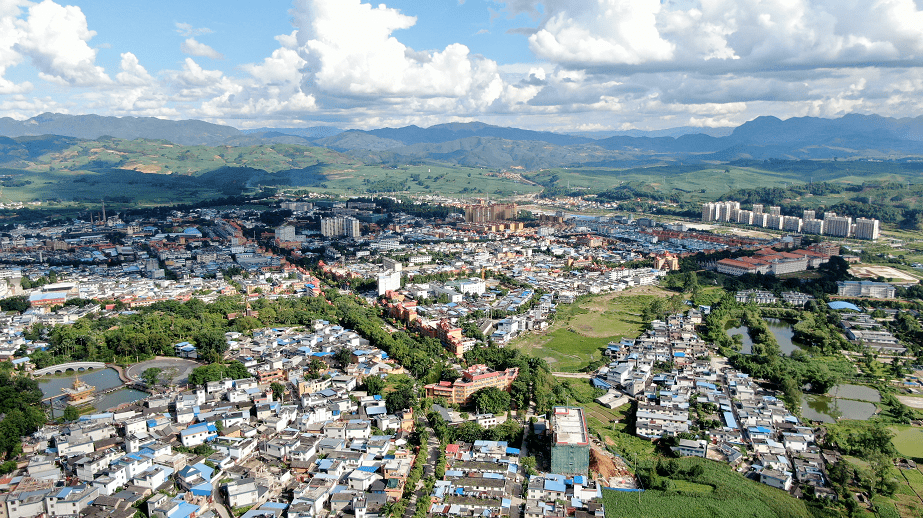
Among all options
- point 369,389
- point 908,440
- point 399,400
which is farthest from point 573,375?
point 908,440

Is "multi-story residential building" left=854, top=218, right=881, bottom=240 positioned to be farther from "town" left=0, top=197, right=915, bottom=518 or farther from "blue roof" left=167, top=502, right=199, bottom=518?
"blue roof" left=167, top=502, right=199, bottom=518

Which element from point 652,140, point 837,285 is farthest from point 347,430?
point 652,140

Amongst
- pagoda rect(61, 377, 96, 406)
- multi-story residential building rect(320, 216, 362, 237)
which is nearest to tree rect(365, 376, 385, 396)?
pagoda rect(61, 377, 96, 406)

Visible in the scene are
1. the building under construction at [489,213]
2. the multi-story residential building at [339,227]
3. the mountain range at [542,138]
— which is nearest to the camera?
the multi-story residential building at [339,227]

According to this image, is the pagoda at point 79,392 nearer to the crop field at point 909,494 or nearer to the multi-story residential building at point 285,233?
the crop field at point 909,494

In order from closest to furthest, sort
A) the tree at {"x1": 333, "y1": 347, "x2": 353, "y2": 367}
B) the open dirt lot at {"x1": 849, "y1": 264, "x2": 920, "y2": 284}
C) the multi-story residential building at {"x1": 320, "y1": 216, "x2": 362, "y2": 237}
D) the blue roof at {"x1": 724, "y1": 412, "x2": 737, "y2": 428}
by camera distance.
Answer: the blue roof at {"x1": 724, "y1": 412, "x2": 737, "y2": 428}
the tree at {"x1": 333, "y1": 347, "x2": 353, "y2": 367}
the open dirt lot at {"x1": 849, "y1": 264, "x2": 920, "y2": 284}
the multi-story residential building at {"x1": 320, "y1": 216, "x2": 362, "y2": 237}

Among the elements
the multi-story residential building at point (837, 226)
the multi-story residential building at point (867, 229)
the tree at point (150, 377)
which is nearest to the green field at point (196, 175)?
the multi-story residential building at point (837, 226)
